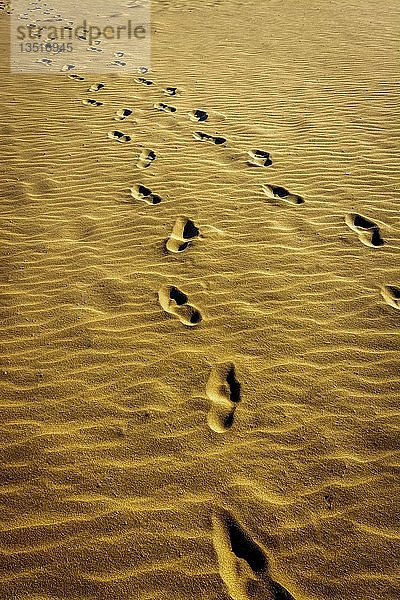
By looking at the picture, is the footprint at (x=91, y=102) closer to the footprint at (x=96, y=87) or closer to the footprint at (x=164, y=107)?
the footprint at (x=96, y=87)

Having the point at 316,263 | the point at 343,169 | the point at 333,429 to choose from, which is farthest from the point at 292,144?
the point at 333,429

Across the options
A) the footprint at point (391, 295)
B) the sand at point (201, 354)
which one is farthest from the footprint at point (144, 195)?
the footprint at point (391, 295)

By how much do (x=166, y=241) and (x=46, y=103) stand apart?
4350 millimetres

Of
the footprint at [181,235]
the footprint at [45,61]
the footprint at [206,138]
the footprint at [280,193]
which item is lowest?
the footprint at [181,235]

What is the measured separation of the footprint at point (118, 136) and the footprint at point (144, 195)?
1.32 meters

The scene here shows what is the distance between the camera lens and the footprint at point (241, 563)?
6.97ft

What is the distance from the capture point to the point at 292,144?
5.80 metres

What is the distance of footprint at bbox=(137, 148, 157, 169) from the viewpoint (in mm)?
5504

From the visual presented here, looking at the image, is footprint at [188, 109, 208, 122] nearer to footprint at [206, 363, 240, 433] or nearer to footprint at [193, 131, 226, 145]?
footprint at [193, 131, 226, 145]

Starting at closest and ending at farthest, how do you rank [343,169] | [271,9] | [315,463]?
[315,463] < [343,169] < [271,9]

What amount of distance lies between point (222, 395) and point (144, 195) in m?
2.73

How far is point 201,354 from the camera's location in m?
3.25

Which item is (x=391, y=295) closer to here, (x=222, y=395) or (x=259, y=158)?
(x=222, y=395)

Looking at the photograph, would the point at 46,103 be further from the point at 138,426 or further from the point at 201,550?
the point at 201,550
